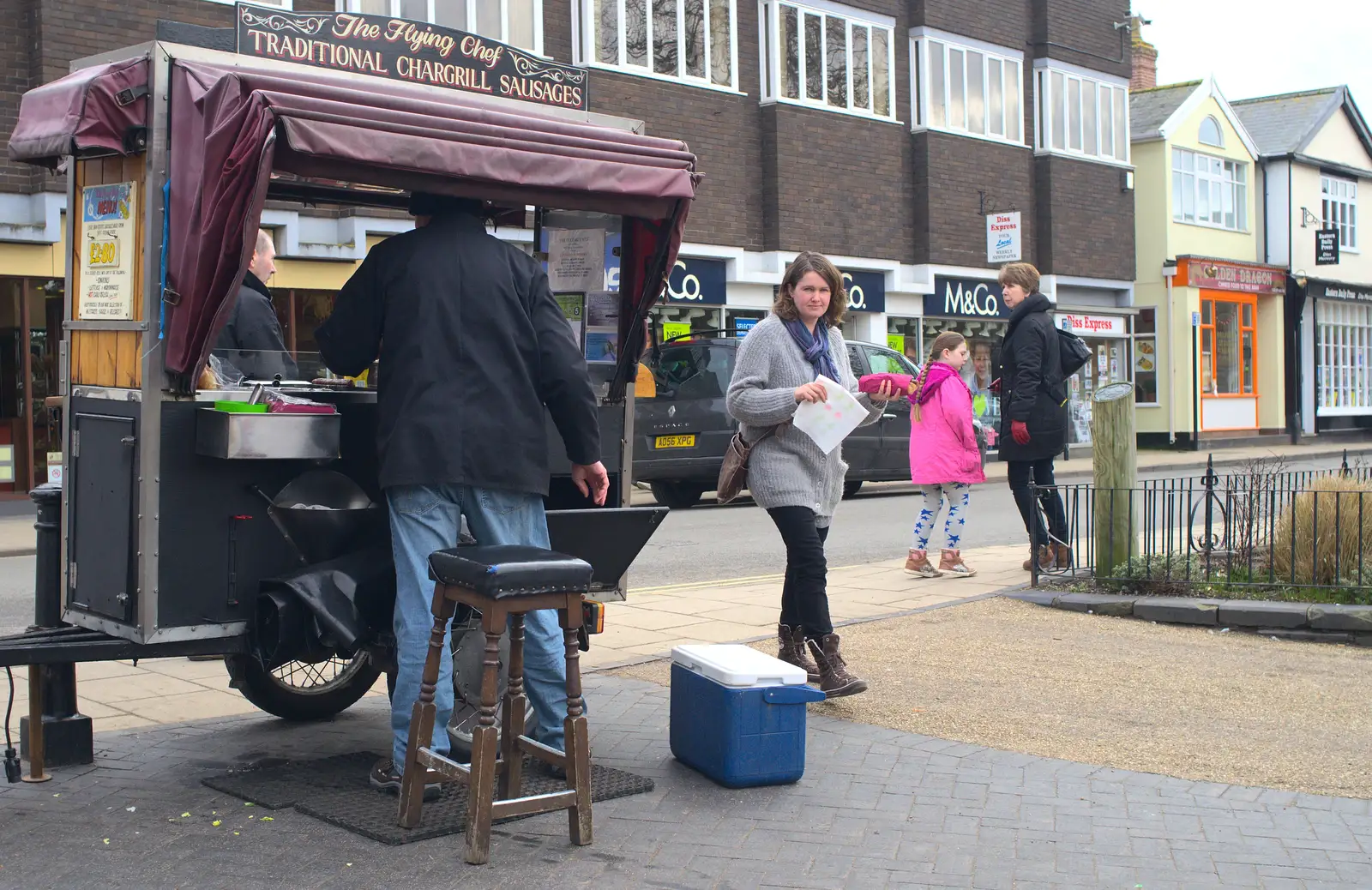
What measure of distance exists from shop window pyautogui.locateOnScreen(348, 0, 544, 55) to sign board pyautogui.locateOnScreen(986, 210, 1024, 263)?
9906 mm

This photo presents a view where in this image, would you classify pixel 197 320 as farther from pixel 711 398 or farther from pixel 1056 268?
pixel 1056 268

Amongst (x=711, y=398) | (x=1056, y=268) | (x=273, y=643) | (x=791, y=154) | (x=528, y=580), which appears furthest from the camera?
(x=1056, y=268)

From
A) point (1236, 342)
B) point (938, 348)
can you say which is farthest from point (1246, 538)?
point (1236, 342)

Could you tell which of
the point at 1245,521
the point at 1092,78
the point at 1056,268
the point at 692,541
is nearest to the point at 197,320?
the point at 1245,521

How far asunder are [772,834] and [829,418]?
2.07m

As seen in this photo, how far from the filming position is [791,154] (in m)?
22.8

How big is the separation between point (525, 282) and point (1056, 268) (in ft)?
83.2

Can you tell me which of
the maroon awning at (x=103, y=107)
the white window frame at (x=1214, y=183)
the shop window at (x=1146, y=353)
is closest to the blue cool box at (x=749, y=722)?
the maroon awning at (x=103, y=107)

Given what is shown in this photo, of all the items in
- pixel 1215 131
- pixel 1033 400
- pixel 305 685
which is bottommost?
pixel 305 685

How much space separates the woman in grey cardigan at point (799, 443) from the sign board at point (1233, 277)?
90.9 ft

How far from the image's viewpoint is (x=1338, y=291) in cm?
3638

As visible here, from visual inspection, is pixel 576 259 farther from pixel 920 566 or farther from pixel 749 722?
pixel 920 566

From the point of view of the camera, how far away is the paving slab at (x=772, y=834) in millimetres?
4008

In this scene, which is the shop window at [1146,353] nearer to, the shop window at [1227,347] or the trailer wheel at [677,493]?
the shop window at [1227,347]
